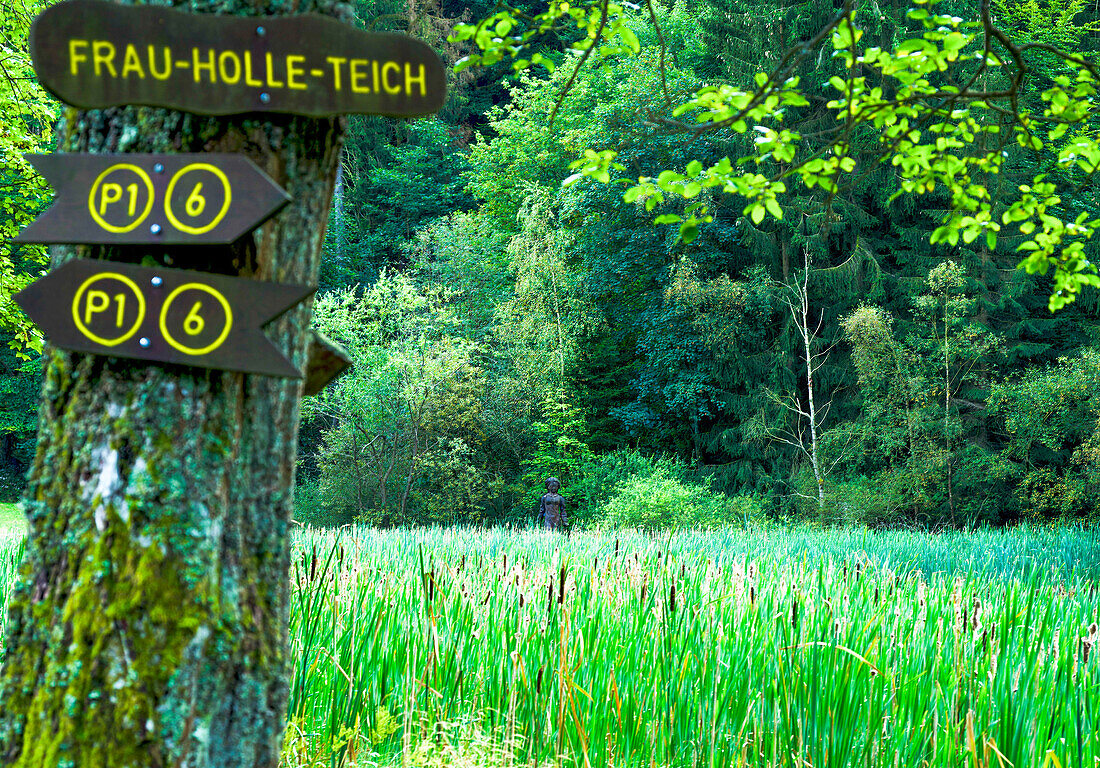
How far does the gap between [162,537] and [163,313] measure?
0.38 metres

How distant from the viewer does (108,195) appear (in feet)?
5.15

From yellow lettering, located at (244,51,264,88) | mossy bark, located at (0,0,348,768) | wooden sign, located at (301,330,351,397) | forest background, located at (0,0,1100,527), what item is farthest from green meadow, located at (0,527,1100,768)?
forest background, located at (0,0,1100,527)

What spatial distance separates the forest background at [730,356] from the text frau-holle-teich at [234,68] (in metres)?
14.8

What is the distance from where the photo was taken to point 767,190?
3398 millimetres

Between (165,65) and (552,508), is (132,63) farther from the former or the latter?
(552,508)

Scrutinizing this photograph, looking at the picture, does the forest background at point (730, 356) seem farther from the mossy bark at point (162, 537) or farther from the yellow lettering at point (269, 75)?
the yellow lettering at point (269, 75)

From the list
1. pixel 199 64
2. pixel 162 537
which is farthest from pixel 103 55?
pixel 162 537

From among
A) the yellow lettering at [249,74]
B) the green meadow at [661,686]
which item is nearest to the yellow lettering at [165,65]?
the yellow lettering at [249,74]

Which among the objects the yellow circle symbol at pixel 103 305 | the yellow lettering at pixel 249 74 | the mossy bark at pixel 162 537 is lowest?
the mossy bark at pixel 162 537

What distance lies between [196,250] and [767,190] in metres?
2.36

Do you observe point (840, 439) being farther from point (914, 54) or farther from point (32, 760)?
point (32, 760)

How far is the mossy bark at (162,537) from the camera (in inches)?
59.2

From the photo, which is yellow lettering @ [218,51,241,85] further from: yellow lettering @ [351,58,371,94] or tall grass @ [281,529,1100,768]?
tall grass @ [281,529,1100,768]

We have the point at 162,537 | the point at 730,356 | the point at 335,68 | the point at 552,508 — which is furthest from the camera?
the point at 730,356
